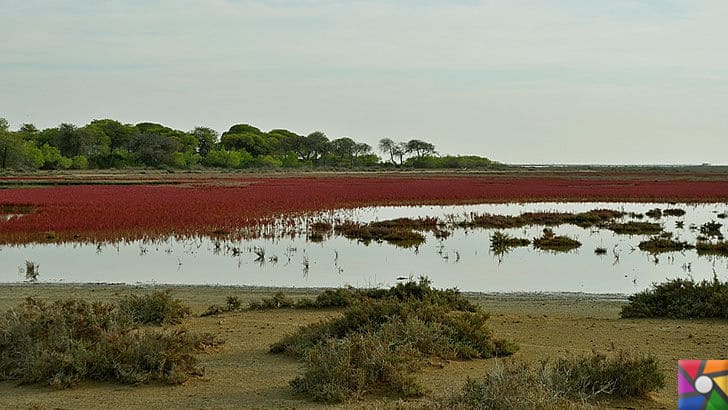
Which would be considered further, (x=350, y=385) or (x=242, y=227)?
(x=242, y=227)

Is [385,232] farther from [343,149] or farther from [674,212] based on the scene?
[343,149]

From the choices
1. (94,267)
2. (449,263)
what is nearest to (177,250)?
(94,267)

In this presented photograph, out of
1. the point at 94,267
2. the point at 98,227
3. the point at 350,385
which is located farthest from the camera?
the point at 98,227

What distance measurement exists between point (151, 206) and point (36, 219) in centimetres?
585

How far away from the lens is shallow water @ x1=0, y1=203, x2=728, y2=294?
16.7 m

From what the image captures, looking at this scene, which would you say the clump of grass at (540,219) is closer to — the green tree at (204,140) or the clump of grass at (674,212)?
the clump of grass at (674,212)

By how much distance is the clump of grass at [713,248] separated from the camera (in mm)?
21562

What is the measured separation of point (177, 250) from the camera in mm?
21438

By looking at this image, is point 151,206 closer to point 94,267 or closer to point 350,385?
point 94,267

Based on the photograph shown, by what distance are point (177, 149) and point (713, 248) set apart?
10522 cm

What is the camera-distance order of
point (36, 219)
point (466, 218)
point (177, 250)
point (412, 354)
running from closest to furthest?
point (412, 354) → point (177, 250) → point (36, 219) → point (466, 218)

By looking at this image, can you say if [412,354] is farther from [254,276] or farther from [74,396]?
[254,276]

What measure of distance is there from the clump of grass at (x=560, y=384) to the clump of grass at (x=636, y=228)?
21018mm

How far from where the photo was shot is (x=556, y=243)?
2342 cm
